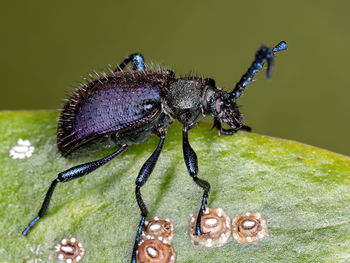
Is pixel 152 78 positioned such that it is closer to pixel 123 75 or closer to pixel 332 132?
pixel 123 75

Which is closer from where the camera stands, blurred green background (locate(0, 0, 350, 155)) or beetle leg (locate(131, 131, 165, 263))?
beetle leg (locate(131, 131, 165, 263))

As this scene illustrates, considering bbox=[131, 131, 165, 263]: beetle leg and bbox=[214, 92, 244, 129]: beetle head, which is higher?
bbox=[214, 92, 244, 129]: beetle head

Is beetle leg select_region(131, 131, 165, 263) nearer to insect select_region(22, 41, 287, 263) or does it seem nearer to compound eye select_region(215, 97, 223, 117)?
insect select_region(22, 41, 287, 263)

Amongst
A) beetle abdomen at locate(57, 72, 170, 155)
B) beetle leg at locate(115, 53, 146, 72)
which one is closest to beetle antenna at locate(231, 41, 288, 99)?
beetle abdomen at locate(57, 72, 170, 155)

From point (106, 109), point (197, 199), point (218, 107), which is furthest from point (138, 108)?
point (197, 199)

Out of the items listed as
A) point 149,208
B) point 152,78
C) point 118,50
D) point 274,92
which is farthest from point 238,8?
point 149,208

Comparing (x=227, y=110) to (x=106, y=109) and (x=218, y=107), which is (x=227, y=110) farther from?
(x=106, y=109)
